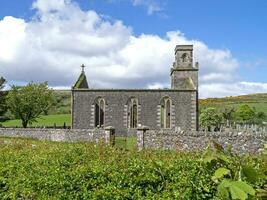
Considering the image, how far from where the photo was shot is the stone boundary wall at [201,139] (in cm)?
2169

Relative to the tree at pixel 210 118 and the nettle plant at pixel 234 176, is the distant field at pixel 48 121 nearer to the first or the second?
the tree at pixel 210 118

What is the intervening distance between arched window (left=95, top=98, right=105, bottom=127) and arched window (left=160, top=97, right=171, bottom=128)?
6.19m

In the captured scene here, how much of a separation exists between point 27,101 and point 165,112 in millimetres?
27842

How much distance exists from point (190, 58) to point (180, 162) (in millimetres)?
43264

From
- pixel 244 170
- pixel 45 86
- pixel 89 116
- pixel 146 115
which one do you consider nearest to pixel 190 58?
pixel 146 115

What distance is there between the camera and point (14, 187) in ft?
27.7

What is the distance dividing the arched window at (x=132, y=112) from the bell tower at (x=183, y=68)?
716cm

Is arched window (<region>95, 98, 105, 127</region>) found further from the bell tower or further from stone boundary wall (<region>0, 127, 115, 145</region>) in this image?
the bell tower

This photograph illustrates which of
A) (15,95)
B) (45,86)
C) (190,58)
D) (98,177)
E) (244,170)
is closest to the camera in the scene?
(244,170)

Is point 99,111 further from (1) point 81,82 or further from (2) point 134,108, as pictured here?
(1) point 81,82

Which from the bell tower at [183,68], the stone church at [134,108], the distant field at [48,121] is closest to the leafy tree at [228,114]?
the bell tower at [183,68]

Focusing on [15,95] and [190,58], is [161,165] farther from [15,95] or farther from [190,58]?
[15,95]

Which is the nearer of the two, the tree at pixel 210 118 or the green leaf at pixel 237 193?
the green leaf at pixel 237 193

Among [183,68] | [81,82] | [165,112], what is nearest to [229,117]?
[183,68]
